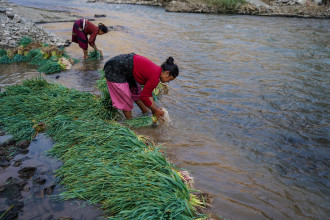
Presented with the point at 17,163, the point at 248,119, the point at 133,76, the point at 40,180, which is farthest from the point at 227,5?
the point at 40,180

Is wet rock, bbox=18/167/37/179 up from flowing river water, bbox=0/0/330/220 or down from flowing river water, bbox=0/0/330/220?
down

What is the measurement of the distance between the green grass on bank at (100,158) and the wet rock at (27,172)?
1.03 ft

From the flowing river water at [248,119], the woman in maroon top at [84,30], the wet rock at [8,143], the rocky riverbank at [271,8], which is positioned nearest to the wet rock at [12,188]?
the wet rock at [8,143]

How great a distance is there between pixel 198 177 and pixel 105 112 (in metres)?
1.91

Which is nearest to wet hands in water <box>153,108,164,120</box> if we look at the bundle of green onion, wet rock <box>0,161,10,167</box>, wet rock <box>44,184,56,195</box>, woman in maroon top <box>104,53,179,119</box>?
woman in maroon top <box>104,53,179,119</box>

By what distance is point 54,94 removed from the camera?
15.2 feet

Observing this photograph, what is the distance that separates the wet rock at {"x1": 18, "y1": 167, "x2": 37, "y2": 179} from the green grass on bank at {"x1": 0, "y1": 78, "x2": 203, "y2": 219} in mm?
312

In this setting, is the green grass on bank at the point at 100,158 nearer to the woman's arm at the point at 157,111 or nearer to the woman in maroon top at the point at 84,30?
the woman's arm at the point at 157,111

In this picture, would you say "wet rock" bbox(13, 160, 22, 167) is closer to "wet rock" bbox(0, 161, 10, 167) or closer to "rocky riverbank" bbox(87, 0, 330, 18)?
"wet rock" bbox(0, 161, 10, 167)

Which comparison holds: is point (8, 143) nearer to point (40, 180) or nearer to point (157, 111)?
point (40, 180)

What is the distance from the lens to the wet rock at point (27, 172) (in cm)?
282

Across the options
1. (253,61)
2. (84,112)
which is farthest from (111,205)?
(253,61)

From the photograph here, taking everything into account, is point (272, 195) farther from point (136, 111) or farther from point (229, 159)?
point (136, 111)

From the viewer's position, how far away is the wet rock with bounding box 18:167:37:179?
282 centimetres
